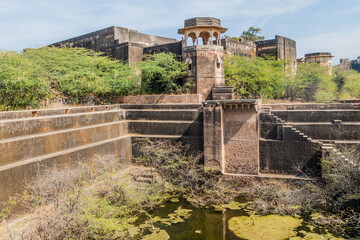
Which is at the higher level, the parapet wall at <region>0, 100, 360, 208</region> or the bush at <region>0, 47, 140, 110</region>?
the bush at <region>0, 47, 140, 110</region>

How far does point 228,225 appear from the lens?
27.1 feet

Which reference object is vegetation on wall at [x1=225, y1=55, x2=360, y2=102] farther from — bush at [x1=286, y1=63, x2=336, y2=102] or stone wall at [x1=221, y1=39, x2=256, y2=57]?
stone wall at [x1=221, y1=39, x2=256, y2=57]

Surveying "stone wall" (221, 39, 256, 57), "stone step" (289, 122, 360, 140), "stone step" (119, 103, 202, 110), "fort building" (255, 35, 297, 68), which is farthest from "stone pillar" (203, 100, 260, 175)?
"fort building" (255, 35, 297, 68)

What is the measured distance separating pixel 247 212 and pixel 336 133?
483 centimetres

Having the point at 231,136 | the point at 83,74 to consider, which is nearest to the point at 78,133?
the point at 83,74

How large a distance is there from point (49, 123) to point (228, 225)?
19.8 feet

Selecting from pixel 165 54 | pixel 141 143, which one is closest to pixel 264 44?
pixel 165 54

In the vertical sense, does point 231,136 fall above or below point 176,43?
Answer: below

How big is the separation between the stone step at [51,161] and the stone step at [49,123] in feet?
2.48

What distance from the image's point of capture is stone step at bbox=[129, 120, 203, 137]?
11924 millimetres

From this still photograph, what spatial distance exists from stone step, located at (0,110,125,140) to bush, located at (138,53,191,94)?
376 cm

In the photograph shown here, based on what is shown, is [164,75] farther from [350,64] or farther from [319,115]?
[350,64]

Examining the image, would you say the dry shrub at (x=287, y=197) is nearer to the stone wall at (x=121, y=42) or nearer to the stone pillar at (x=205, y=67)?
the stone pillar at (x=205, y=67)

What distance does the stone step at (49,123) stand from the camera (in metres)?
7.43
